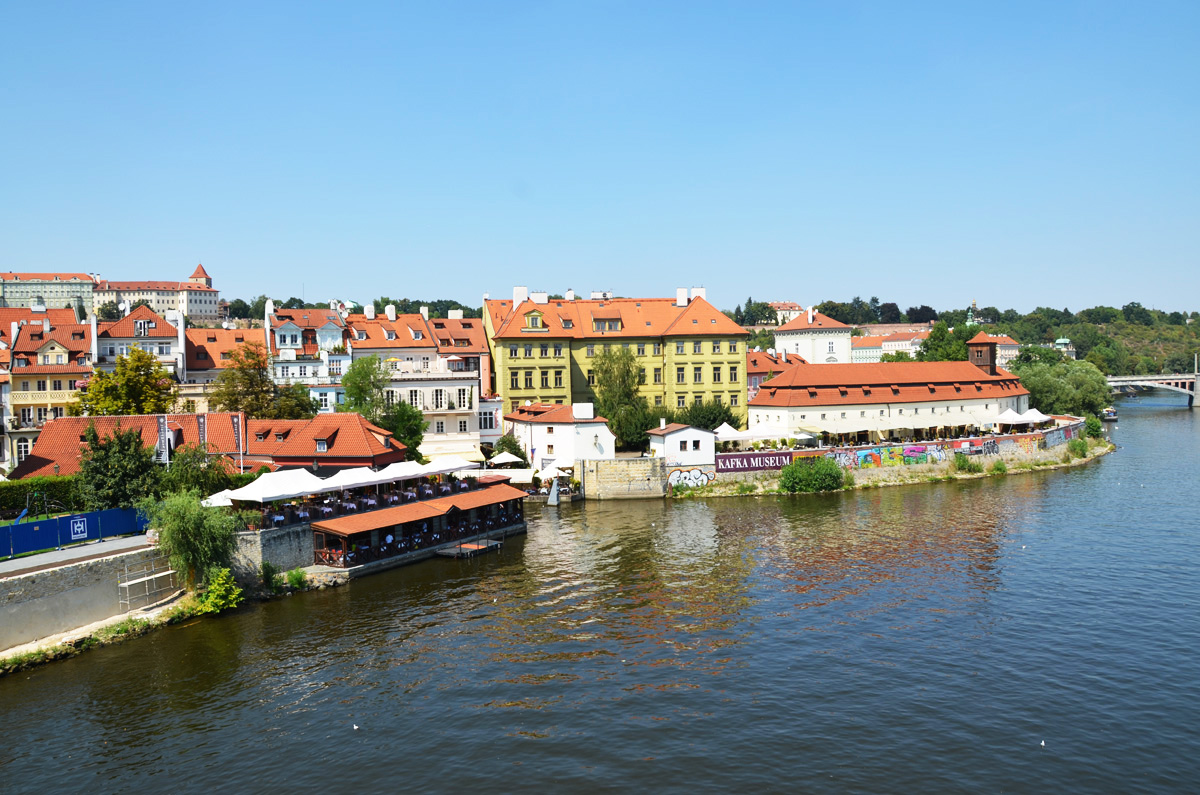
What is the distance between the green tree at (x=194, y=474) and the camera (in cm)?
3831

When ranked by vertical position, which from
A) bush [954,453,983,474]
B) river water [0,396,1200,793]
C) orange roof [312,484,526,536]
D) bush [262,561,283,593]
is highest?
orange roof [312,484,526,536]

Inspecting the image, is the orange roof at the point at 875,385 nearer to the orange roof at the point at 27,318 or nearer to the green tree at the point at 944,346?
the green tree at the point at 944,346

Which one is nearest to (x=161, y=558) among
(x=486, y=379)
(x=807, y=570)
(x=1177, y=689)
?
(x=807, y=570)

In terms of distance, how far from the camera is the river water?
21547 millimetres

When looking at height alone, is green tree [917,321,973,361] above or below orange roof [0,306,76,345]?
below

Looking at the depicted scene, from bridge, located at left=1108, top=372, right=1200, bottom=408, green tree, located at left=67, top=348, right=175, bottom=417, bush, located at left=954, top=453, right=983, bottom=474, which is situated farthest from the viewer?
bridge, located at left=1108, top=372, right=1200, bottom=408

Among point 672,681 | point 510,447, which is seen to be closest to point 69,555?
point 672,681

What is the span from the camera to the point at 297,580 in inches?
1438

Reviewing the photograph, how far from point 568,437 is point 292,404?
19556 millimetres

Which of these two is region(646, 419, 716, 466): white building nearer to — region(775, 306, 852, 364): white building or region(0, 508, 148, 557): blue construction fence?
region(0, 508, 148, 557): blue construction fence

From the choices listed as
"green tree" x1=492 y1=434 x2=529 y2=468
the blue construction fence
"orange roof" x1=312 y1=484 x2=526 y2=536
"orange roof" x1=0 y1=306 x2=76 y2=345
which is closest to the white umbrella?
"green tree" x1=492 y1=434 x2=529 y2=468

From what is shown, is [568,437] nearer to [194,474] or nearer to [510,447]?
[510,447]

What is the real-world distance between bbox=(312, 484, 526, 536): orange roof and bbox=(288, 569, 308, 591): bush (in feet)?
7.15

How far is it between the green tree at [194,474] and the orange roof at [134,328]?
30679 mm
